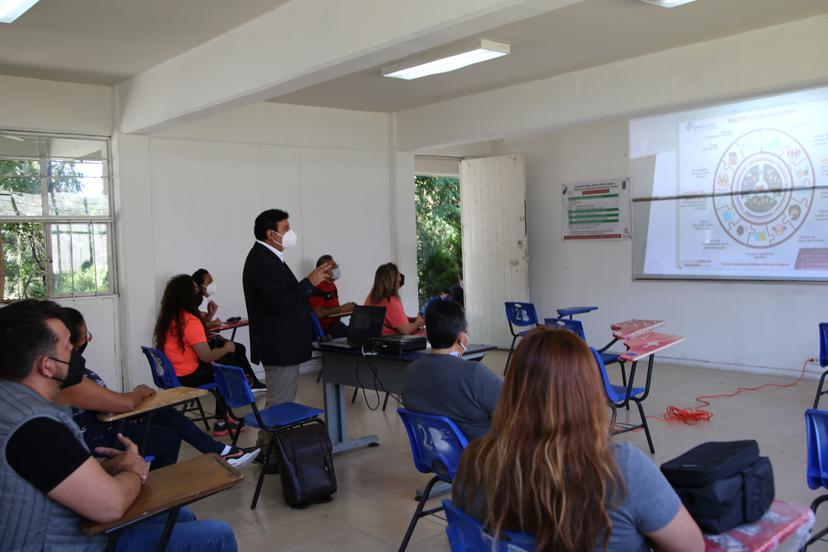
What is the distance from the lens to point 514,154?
846cm

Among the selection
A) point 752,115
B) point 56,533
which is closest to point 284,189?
point 752,115

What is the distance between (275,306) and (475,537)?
2720mm

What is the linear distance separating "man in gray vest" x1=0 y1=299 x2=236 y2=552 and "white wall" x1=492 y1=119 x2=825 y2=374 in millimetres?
5952

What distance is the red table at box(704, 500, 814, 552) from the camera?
1.54 m

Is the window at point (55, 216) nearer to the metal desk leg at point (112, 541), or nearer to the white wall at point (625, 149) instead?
the white wall at point (625, 149)

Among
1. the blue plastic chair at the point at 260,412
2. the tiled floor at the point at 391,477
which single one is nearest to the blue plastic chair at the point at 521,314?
the tiled floor at the point at 391,477

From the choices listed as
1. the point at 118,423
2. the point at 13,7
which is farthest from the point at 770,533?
the point at 13,7

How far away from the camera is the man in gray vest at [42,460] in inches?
68.8

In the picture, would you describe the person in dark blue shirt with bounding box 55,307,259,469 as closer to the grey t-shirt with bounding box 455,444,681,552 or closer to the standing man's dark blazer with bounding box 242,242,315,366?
the standing man's dark blazer with bounding box 242,242,315,366

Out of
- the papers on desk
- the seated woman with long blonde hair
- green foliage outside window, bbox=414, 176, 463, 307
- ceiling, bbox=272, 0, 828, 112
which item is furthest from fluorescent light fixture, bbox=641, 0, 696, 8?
green foliage outside window, bbox=414, 176, 463, 307

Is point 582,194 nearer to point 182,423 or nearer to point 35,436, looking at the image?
point 182,423

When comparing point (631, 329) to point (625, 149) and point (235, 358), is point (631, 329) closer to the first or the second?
point (235, 358)

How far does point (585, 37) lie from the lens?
5.30m

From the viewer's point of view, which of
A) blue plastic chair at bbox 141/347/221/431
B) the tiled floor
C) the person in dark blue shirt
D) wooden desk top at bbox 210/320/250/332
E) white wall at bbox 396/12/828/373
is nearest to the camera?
the person in dark blue shirt
